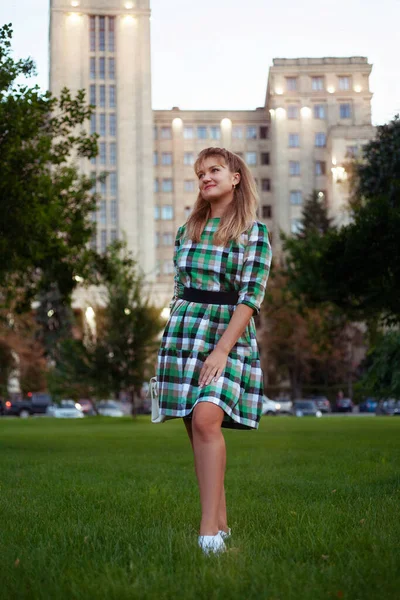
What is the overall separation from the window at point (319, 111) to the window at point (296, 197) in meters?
9.71

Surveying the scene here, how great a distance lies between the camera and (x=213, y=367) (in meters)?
4.78

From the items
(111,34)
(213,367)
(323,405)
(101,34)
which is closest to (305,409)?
(323,405)

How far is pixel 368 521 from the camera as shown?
19.5 feet

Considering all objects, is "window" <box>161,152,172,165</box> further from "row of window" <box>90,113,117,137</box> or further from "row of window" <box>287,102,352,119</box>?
"row of window" <box>287,102,352,119</box>

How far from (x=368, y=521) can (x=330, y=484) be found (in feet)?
10.4

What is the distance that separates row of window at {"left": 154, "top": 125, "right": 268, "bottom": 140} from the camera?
118312mm

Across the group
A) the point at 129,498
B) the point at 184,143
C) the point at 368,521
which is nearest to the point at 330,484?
the point at 129,498

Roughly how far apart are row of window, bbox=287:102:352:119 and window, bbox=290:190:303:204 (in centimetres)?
939

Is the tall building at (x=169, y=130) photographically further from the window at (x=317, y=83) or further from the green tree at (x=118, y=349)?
the green tree at (x=118, y=349)

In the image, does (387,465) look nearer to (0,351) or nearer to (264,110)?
(0,351)

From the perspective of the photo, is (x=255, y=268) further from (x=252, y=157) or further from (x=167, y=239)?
(x=252, y=157)

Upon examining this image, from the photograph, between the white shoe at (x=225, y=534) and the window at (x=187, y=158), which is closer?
the white shoe at (x=225, y=534)

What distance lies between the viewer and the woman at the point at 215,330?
4809 mm

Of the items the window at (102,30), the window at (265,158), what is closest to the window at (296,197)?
the window at (265,158)
